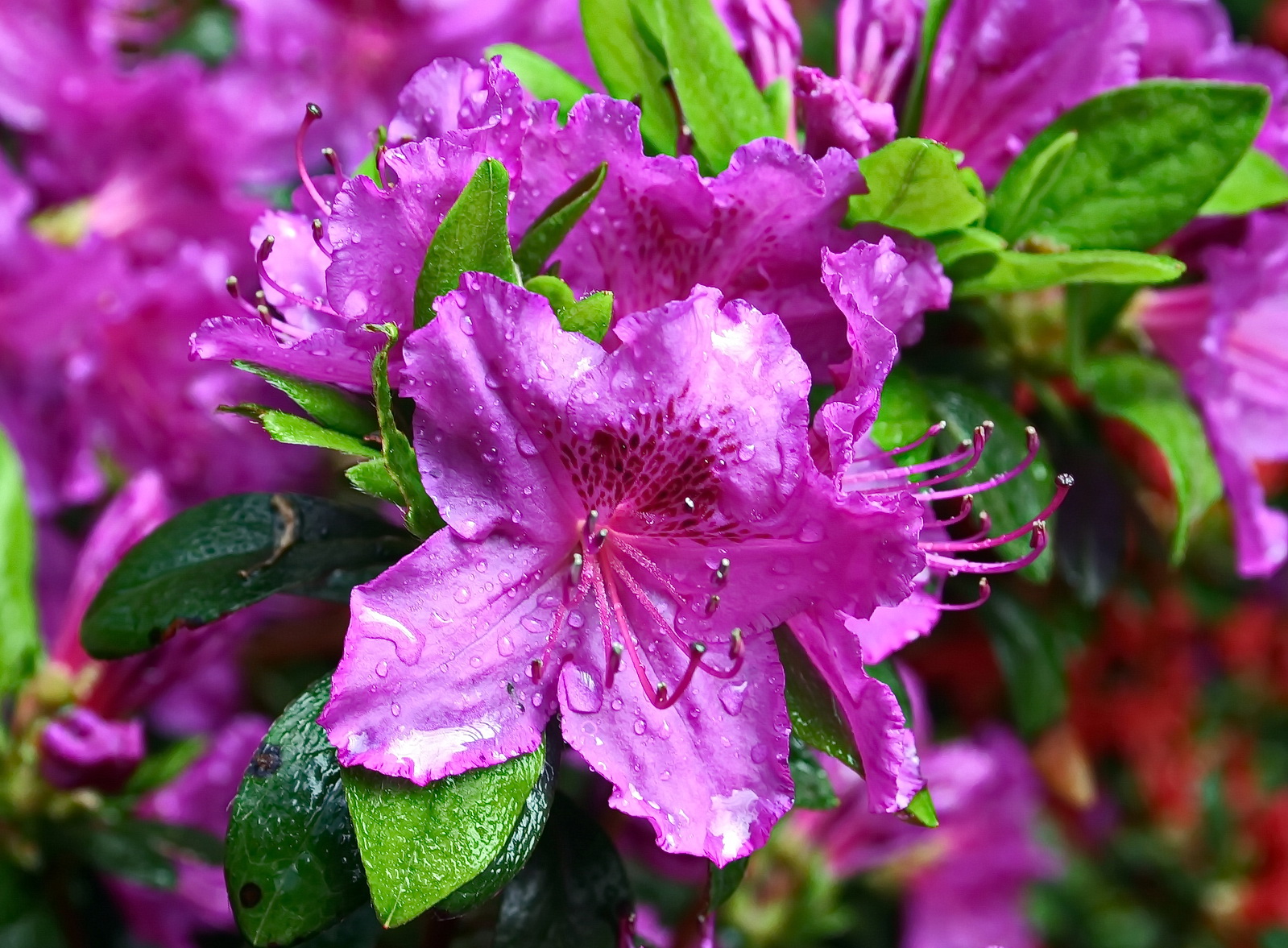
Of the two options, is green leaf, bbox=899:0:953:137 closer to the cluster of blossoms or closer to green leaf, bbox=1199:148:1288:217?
the cluster of blossoms

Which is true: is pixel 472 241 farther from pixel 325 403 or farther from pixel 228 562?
pixel 228 562

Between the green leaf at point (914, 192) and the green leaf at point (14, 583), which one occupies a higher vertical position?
the green leaf at point (914, 192)

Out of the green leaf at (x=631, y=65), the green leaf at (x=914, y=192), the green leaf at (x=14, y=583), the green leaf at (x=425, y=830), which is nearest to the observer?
the green leaf at (x=425, y=830)

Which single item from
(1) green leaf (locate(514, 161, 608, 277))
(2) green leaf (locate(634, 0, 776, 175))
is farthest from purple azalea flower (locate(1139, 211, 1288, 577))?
(1) green leaf (locate(514, 161, 608, 277))

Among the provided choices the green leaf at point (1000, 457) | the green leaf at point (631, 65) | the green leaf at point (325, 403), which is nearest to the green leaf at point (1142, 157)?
the green leaf at point (1000, 457)

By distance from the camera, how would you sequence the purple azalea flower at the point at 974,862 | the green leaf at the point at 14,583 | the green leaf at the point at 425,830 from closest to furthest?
the green leaf at the point at 425,830
the green leaf at the point at 14,583
the purple azalea flower at the point at 974,862

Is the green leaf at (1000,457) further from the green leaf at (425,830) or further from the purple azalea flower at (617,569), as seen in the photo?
the green leaf at (425,830)
